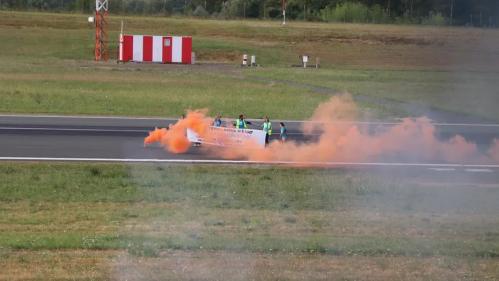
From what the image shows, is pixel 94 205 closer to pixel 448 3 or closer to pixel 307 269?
pixel 307 269

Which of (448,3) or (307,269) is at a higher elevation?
(448,3)

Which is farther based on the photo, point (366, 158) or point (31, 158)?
point (366, 158)

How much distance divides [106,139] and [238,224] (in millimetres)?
16603

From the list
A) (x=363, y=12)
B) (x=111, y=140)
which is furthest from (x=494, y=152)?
(x=111, y=140)

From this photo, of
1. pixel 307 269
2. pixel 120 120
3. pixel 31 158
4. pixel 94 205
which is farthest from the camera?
pixel 120 120

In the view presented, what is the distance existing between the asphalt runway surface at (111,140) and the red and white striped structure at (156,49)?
2961cm

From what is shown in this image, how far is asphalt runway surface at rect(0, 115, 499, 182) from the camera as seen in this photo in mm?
32000

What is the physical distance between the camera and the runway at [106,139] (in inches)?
1267

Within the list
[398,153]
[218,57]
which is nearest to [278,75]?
[218,57]

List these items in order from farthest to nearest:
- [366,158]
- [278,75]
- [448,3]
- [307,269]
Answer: [278,75]
[366,158]
[448,3]
[307,269]

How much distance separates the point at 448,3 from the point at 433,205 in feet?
21.2

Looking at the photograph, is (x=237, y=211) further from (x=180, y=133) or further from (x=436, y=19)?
(x=180, y=133)

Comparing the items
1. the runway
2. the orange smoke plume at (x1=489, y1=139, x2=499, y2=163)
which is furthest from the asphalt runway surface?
the orange smoke plume at (x1=489, y1=139, x2=499, y2=163)

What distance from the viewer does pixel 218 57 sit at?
77.0m
